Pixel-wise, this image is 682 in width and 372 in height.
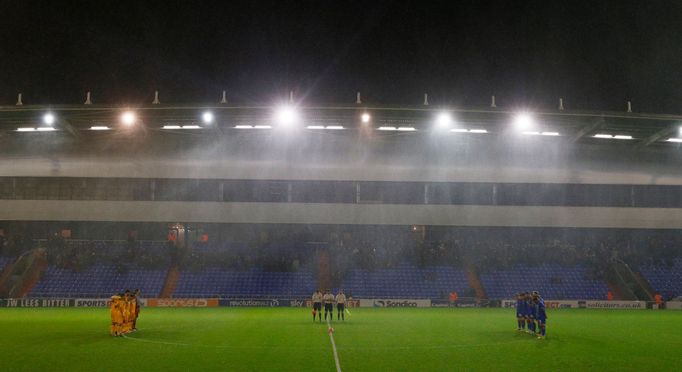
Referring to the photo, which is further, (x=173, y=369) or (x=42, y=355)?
(x=42, y=355)

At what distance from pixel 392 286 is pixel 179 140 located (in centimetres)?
1917

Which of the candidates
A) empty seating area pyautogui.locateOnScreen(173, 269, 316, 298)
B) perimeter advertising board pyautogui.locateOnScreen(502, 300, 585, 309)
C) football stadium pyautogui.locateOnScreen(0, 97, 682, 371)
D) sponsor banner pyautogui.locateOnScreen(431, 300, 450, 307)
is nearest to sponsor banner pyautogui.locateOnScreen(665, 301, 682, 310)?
football stadium pyautogui.locateOnScreen(0, 97, 682, 371)

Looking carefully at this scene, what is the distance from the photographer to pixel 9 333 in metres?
21.7

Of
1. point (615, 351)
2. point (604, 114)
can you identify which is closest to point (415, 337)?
point (615, 351)

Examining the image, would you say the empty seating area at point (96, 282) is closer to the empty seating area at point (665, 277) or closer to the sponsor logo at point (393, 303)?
the sponsor logo at point (393, 303)

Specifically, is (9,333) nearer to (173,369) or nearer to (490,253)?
(173,369)

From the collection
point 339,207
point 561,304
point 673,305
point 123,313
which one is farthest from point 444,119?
point 123,313

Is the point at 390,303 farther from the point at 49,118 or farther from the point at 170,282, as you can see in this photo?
the point at 49,118

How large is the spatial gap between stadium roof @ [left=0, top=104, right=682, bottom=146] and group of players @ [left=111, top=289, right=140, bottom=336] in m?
17.1

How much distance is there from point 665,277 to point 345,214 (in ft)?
82.9

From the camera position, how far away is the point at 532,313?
Answer: 71.3ft

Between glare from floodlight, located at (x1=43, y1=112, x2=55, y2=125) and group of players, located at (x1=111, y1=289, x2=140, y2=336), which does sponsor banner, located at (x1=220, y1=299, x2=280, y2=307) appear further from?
group of players, located at (x1=111, y1=289, x2=140, y2=336)

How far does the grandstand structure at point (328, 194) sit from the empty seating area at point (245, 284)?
0.13 meters

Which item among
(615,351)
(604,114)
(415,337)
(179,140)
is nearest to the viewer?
(615,351)
